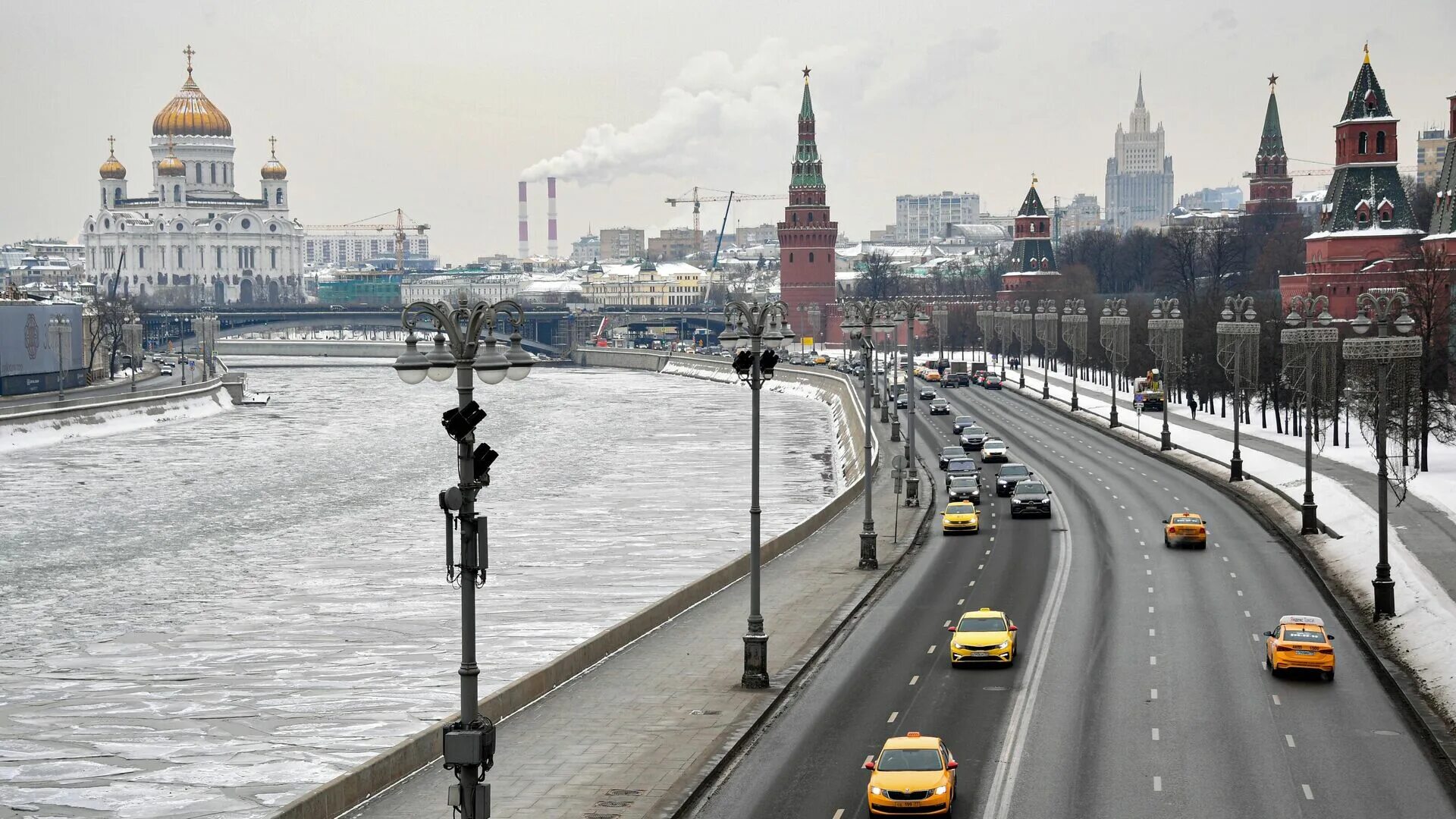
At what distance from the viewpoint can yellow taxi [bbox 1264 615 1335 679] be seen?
2909 centimetres

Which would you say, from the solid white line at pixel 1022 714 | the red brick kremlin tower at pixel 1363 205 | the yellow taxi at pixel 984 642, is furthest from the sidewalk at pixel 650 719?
the red brick kremlin tower at pixel 1363 205

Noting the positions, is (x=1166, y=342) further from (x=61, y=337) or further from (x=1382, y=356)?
(x=61, y=337)

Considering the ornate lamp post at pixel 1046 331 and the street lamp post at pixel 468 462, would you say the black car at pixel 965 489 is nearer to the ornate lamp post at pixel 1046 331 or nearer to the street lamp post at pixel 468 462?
the street lamp post at pixel 468 462

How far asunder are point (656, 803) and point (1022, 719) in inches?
261

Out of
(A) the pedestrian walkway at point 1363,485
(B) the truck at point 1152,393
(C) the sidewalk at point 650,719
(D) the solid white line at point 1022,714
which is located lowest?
(C) the sidewalk at point 650,719

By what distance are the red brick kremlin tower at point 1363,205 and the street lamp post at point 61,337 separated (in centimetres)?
7755

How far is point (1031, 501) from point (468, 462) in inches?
1450

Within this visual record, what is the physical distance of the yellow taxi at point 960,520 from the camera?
4931 centimetres

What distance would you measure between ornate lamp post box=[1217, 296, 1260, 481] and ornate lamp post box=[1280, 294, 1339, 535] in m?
1.58

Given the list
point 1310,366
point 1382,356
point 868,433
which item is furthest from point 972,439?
point 1382,356

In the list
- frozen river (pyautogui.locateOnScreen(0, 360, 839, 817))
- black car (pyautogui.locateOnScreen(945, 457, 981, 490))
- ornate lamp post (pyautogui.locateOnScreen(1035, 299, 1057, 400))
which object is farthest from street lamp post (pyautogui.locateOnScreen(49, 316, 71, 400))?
black car (pyautogui.locateOnScreen(945, 457, 981, 490))

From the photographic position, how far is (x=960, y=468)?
64375mm

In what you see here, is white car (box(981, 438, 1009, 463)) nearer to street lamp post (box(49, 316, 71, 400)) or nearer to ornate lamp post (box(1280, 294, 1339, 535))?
ornate lamp post (box(1280, 294, 1339, 535))

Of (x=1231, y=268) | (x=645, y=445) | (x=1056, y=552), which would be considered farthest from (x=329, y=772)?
(x=1231, y=268)
